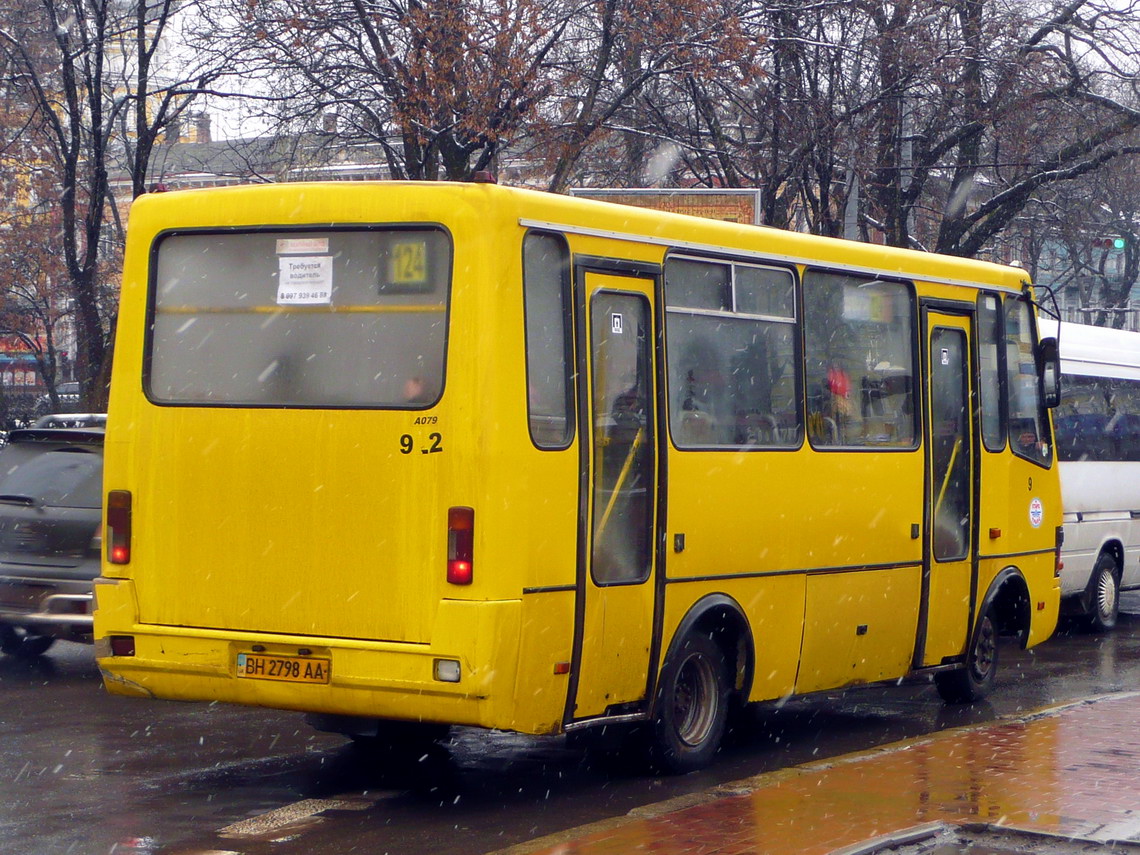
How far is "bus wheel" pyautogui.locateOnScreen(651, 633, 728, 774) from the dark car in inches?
186

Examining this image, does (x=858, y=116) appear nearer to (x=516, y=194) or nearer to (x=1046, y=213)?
(x=1046, y=213)

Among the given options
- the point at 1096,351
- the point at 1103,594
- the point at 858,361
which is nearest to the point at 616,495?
the point at 858,361

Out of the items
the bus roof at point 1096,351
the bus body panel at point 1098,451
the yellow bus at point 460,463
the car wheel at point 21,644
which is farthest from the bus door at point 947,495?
the car wheel at point 21,644

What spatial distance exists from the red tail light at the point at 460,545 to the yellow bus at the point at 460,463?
15mm

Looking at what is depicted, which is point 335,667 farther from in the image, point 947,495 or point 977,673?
point 977,673

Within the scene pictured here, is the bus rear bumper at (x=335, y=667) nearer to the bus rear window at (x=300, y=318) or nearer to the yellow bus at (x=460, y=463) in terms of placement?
the yellow bus at (x=460, y=463)

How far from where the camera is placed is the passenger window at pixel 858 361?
9688mm

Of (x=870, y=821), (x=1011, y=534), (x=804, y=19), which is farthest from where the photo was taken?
(x=804, y=19)

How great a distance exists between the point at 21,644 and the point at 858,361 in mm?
7084

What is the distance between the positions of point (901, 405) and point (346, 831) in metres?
4.96

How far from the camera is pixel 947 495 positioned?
10906 millimetres

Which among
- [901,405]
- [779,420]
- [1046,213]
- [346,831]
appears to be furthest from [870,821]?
[1046,213]

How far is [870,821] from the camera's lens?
689 centimetres

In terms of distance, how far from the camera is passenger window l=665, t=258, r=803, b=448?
28.1 ft
